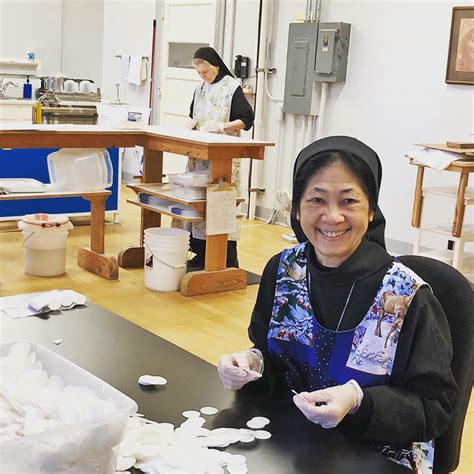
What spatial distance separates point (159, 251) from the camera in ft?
14.8

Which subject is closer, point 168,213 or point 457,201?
point 457,201

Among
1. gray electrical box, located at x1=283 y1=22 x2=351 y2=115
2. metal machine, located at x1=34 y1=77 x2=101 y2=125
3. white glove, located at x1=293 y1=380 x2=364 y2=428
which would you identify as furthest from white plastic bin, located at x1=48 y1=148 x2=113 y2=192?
white glove, located at x1=293 y1=380 x2=364 y2=428

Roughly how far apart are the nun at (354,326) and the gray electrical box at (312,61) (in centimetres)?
465

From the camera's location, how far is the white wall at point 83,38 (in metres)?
8.90

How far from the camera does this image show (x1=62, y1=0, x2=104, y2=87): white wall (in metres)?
8.90

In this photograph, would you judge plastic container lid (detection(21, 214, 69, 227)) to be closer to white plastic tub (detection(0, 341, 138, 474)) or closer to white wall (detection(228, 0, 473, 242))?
white wall (detection(228, 0, 473, 242))

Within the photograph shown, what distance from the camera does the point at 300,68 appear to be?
6.29 meters

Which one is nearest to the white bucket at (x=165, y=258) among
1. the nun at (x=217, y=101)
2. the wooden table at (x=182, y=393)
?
the nun at (x=217, y=101)

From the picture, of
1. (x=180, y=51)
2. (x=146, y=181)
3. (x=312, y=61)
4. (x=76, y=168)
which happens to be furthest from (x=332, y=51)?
(x=76, y=168)

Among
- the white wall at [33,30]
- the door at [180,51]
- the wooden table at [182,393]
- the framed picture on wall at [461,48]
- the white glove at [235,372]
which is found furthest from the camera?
the white wall at [33,30]

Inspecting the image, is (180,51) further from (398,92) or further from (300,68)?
(398,92)

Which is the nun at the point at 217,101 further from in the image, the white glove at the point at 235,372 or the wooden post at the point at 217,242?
the white glove at the point at 235,372

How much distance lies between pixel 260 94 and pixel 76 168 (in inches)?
103

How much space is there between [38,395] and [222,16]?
6.49 m
